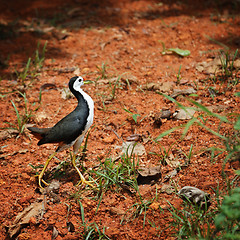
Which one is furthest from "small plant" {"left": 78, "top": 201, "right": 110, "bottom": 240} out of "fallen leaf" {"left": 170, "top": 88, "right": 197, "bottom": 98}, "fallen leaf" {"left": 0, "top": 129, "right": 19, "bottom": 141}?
"fallen leaf" {"left": 170, "top": 88, "right": 197, "bottom": 98}

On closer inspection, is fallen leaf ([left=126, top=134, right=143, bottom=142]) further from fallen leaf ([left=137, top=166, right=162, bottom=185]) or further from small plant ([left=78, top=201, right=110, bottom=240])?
small plant ([left=78, top=201, right=110, bottom=240])

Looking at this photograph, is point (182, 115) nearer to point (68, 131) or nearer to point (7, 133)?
point (68, 131)

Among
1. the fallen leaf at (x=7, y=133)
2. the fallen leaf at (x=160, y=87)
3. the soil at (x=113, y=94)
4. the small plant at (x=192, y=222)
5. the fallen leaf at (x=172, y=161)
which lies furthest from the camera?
the fallen leaf at (x=160, y=87)

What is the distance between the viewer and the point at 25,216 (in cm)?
342

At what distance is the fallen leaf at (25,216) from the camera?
3.33 meters

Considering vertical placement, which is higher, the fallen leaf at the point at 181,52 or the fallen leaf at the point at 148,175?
the fallen leaf at the point at 181,52

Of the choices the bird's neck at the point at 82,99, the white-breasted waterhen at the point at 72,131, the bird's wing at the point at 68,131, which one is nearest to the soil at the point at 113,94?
the white-breasted waterhen at the point at 72,131

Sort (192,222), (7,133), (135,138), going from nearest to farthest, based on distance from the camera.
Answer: (192,222) < (135,138) < (7,133)

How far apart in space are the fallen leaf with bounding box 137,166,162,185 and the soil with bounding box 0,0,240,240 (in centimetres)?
6

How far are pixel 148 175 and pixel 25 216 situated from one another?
4.72 feet

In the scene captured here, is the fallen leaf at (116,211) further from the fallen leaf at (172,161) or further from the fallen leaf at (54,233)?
the fallen leaf at (172,161)

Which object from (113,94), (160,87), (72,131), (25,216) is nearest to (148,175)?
(72,131)

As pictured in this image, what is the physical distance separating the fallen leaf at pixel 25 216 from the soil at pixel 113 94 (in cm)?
4

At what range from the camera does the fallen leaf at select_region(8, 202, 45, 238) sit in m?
3.33
